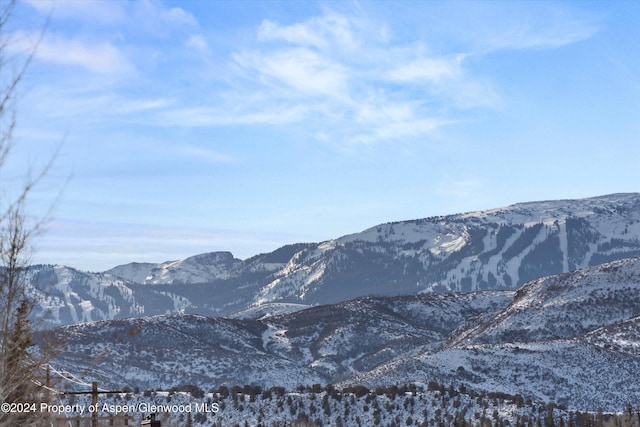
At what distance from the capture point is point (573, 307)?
636 ft

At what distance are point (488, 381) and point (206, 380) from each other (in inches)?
2926

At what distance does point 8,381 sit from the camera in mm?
14398

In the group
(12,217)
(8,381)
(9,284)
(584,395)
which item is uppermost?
(12,217)

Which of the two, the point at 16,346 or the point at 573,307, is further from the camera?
the point at 573,307

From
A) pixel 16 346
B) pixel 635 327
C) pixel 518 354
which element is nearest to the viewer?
pixel 16 346

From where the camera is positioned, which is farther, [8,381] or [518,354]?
[518,354]

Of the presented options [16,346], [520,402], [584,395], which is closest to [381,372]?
[584,395]

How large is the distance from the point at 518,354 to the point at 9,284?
139 meters

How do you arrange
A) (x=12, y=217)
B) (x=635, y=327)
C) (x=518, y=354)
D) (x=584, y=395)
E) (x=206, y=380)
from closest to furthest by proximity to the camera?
(x=12, y=217) → (x=584, y=395) → (x=518, y=354) → (x=635, y=327) → (x=206, y=380)

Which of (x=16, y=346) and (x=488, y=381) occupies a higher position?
(x=16, y=346)

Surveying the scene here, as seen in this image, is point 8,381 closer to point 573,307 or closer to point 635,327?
point 635,327

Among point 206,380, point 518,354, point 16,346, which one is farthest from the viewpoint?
point 206,380

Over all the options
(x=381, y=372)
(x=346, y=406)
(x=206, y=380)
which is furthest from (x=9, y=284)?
(x=206, y=380)

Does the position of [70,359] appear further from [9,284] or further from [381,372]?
[9,284]
